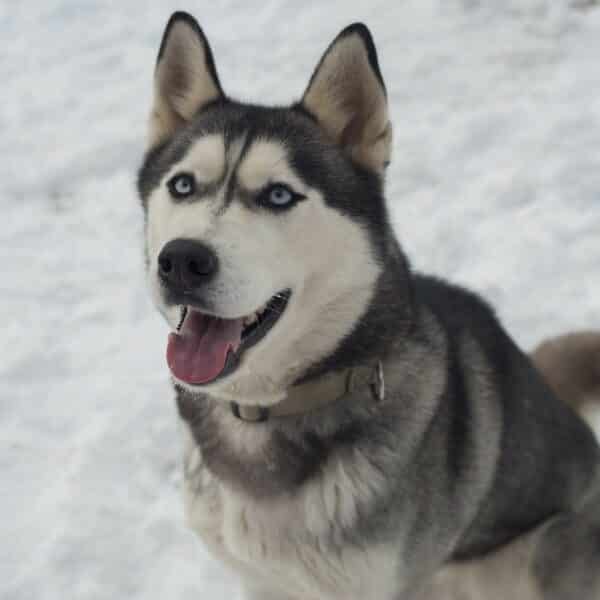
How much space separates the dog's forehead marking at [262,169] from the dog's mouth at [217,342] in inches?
12.0

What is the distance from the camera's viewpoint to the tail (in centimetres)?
307

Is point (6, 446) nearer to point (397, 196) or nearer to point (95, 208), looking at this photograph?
point (95, 208)

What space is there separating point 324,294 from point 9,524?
6.39 feet

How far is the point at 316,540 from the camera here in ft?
8.01

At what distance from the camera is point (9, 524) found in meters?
3.47

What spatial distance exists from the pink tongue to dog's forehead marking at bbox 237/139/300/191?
38cm

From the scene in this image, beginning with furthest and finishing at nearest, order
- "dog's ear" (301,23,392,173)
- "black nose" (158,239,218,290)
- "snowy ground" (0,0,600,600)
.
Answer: "snowy ground" (0,0,600,600)
"dog's ear" (301,23,392,173)
"black nose" (158,239,218,290)

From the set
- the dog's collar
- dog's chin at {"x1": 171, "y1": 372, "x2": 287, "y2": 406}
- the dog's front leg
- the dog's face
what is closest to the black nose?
the dog's face

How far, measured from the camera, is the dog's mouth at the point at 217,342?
222cm

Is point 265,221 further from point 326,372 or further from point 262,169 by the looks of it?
point 326,372

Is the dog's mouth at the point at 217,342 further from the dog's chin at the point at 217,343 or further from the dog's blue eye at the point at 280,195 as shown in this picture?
the dog's blue eye at the point at 280,195

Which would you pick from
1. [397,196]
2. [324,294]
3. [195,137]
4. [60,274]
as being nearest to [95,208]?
[60,274]

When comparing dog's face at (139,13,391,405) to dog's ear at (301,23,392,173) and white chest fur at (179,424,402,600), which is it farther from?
white chest fur at (179,424,402,600)

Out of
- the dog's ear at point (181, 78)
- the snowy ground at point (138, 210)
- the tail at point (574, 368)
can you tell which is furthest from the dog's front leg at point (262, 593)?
the dog's ear at point (181, 78)
